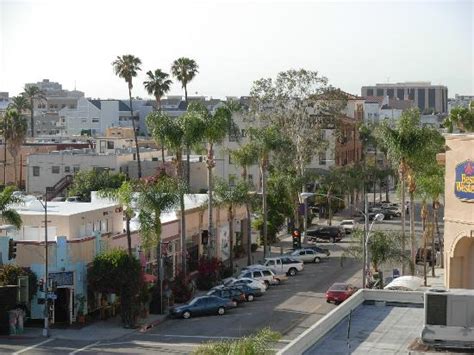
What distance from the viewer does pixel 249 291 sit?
58438 mm

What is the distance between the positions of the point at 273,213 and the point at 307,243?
5.14 metres

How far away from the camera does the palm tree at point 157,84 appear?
313ft

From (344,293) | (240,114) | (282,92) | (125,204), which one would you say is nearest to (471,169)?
(344,293)

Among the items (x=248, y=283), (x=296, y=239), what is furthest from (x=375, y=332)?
(x=296, y=239)

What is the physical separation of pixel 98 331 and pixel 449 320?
1136 inches

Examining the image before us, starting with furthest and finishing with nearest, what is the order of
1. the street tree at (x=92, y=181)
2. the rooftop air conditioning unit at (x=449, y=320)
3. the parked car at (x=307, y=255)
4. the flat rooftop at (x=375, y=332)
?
the street tree at (x=92, y=181) → the parked car at (x=307, y=255) → the flat rooftop at (x=375, y=332) → the rooftop air conditioning unit at (x=449, y=320)

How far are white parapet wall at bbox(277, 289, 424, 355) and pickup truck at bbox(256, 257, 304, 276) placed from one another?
35138mm

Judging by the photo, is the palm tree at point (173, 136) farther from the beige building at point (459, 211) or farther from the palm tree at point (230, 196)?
the beige building at point (459, 211)

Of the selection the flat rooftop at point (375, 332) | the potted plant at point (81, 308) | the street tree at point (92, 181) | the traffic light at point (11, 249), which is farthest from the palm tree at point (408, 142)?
the street tree at point (92, 181)

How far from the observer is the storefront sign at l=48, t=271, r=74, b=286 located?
51.6 metres

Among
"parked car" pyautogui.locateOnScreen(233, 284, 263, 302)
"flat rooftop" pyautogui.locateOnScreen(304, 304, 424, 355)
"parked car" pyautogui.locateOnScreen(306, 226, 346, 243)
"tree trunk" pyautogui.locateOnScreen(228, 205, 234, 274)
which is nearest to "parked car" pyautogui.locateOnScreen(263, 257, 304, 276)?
"tree trunk" pyautogui.locateOnScreen(228, 205, 234, 274)

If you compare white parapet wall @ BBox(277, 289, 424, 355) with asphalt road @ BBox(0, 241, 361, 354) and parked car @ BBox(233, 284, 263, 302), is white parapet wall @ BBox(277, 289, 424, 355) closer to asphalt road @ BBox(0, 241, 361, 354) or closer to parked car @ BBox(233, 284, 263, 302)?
asphalt road @ BBox(0, 241, 361, 354)

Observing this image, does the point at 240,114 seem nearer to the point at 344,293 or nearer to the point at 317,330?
the point at 344,293

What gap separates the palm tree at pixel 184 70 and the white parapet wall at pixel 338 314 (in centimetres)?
6136
